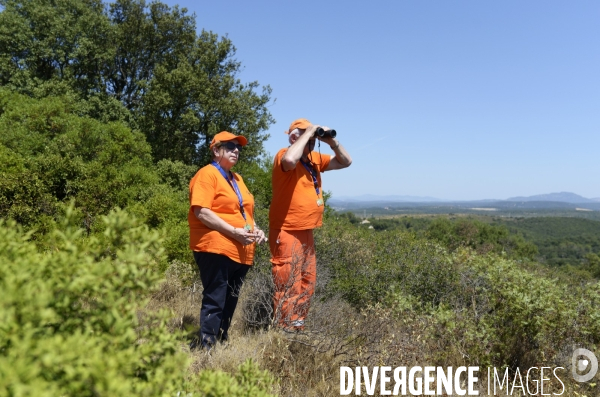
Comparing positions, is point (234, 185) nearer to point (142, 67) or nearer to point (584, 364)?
point (584, 364)

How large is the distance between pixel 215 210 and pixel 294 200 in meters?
0.70

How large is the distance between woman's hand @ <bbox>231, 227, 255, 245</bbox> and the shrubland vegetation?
0.77 m

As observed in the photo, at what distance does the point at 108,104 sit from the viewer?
18453 millimetres

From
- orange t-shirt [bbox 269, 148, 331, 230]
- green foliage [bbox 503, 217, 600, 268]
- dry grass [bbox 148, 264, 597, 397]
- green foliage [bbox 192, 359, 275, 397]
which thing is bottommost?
green foliage [bbox 503, 217, 600, 268]

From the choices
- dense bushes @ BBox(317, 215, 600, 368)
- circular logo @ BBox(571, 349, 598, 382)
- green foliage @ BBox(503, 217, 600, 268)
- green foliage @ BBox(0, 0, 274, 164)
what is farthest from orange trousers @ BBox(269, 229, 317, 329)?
green foliage @ BBox(503, 217, 600, 268)

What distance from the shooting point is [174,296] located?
5.13 m

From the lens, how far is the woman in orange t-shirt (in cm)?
302

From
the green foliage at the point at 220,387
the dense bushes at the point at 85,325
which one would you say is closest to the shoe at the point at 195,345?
the green foliage at the point at 220,387

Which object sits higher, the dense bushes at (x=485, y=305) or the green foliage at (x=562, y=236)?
the dense bushes at (x=485, y=305)

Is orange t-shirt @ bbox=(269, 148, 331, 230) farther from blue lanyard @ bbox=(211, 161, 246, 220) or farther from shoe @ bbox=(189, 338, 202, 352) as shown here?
shoe @ bbox=(189, 338, 202, 352)

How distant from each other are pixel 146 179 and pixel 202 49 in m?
11.9

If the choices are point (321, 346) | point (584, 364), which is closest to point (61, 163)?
point (321, 346)

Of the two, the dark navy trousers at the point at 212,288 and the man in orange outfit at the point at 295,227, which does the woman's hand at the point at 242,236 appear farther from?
the man in orange outfit at the point at 295,227

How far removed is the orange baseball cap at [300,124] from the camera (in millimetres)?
3561
